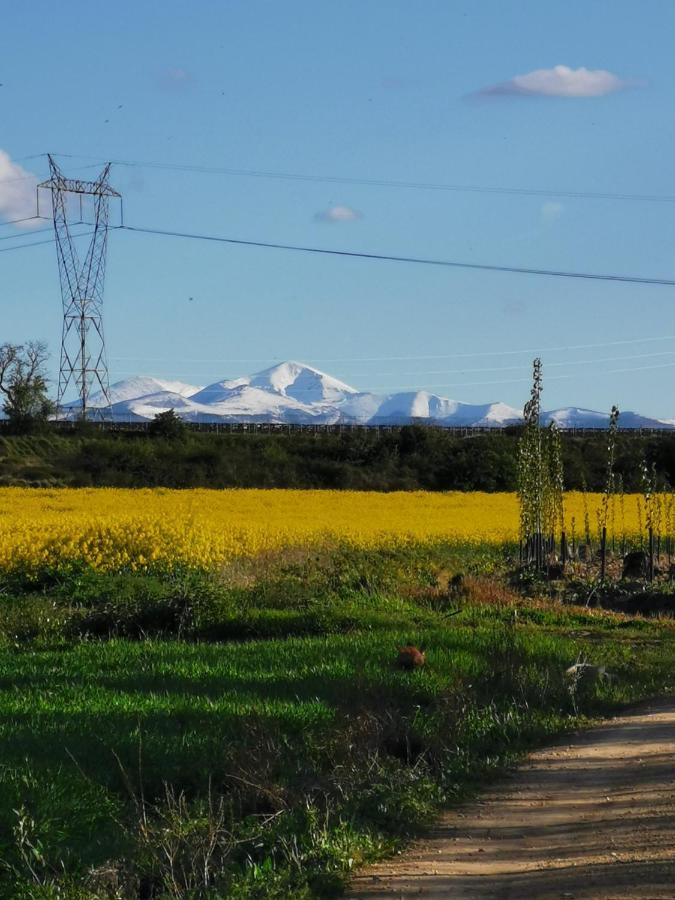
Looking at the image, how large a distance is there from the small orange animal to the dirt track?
2613mm

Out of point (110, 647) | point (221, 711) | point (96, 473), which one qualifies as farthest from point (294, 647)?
point (96, 473)

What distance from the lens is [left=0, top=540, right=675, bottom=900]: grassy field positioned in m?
6.88

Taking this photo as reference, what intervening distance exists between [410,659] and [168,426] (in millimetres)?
56054

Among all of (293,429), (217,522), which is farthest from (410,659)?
(293,429)

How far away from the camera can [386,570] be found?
2353 centimetres

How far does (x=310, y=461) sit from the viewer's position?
62531 millimetres

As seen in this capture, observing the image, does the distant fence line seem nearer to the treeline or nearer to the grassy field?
the treeline

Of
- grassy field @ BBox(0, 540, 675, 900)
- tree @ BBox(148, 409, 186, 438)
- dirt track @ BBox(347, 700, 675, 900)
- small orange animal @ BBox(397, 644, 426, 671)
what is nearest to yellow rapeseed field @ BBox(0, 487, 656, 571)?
grassy field @ BBox(0, 540, 675, 900)

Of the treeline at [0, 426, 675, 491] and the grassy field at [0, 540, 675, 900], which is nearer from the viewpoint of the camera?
the grassy field at [0, 540, 675, 900]

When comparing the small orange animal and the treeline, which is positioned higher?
the treeline

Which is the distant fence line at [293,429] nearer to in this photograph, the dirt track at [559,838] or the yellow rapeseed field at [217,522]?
the yellow rapeseed field at [217,522]

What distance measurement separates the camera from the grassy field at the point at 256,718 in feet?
22.6

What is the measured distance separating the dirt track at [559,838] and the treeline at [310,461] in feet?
156

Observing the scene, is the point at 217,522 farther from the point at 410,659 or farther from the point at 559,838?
the point at 559,838
